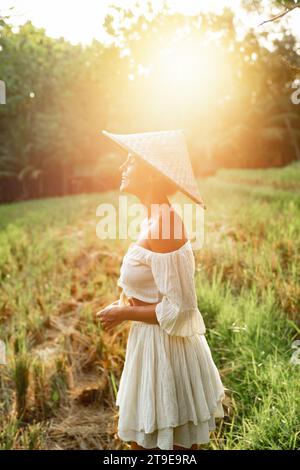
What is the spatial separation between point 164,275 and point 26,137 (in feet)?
65.6

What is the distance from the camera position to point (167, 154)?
200cm

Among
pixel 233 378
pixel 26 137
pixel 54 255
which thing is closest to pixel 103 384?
pixel 233 378

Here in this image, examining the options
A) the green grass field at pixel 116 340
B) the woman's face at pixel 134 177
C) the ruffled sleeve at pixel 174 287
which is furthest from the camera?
the green grass field at pixel 116 340

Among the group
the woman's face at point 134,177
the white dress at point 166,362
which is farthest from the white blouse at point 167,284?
the woman's face at point 134,177

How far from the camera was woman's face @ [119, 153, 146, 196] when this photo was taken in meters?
2.01

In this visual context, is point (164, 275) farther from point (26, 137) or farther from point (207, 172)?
point (26, 137)

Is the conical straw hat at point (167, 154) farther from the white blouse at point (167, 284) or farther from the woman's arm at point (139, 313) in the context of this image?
the woman's arm at point (139, 313)

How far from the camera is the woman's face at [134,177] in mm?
2014

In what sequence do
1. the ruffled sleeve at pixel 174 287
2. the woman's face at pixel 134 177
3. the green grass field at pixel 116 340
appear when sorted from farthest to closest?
the green grass field at pixel 116 340, the woman's face at pixel 134 177, the ruffled sleeve at pixel 174 287

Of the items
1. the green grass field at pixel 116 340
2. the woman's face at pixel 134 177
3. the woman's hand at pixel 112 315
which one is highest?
the woman's face at pixel 134 177

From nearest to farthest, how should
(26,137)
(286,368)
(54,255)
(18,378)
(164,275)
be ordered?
(164,275), (286,368), (18,378), (54,255), (26,137)
